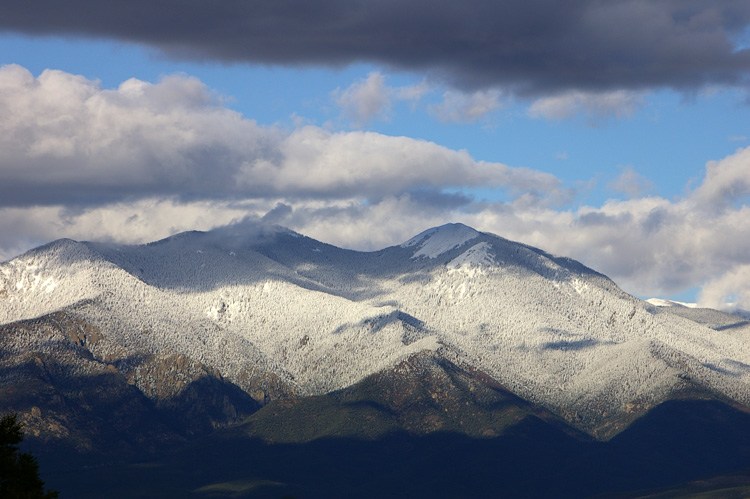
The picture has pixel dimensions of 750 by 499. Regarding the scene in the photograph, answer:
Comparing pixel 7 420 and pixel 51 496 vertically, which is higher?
pixel 7 420

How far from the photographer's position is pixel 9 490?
10031cm

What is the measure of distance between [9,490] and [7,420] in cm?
602

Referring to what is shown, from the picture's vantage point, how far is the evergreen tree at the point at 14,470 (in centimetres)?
10089

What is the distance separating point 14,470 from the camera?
103375 mm

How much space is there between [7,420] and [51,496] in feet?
29.4

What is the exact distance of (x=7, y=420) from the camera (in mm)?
100938

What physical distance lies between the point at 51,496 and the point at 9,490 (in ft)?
17.9

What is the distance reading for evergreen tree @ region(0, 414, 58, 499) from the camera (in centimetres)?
10089

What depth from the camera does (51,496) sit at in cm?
10500
